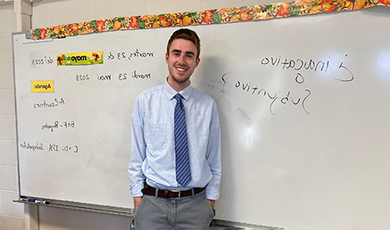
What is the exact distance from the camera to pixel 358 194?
4.12 ft

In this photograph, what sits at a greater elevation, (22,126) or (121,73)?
(121,73)

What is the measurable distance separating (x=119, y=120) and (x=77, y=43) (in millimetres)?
538

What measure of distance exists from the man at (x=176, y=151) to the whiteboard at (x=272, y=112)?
6.3 inches

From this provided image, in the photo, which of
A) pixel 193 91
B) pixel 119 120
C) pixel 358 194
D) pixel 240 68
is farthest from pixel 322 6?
pixel 119 120

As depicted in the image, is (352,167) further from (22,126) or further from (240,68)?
(22,126)

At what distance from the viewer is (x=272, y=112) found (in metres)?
1.34

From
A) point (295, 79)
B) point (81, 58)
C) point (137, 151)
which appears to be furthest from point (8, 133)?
point (295, 79)

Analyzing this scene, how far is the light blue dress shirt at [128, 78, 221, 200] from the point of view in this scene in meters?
1.22

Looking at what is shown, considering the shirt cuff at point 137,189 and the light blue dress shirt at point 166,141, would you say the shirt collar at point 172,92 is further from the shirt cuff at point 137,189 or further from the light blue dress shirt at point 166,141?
the shirt cuff at point 137,189

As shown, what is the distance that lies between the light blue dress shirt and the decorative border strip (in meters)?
0.40

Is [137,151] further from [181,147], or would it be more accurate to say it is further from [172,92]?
[172,92]

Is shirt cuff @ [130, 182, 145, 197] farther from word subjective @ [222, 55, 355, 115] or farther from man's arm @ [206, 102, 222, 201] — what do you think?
word subjective @ [222, 55, 355, 115]

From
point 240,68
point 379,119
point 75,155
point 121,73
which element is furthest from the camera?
point 75,155

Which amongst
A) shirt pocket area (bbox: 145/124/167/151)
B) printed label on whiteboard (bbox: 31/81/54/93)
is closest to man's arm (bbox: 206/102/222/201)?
shirt pocket area (bbox: 145/124/167/151)
